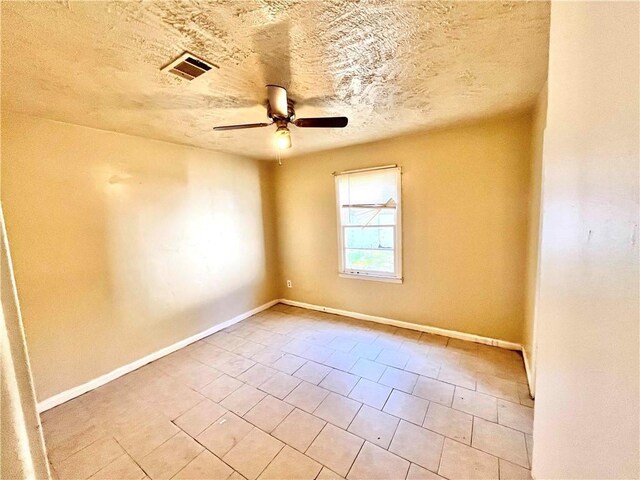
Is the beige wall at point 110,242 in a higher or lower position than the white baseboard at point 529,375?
higher

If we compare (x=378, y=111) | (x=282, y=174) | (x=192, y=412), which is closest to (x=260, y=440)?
(x=192, y=412)

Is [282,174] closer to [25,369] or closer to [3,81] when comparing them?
[3,81]

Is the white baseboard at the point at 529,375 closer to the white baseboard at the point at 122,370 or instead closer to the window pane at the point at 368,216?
the window pane at the point at 368,216

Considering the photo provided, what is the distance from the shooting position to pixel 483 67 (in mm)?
1592

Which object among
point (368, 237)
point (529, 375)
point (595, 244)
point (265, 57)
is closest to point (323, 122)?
point (265, 57)

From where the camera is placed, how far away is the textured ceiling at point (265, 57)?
112 centimetres

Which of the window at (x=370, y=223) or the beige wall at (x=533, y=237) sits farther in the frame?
the window at (x=370, y=223)

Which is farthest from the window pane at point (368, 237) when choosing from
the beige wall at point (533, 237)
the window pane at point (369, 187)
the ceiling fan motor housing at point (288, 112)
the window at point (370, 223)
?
the ceiling fan motor housing at point (288, 112)

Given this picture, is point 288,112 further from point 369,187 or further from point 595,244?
point 595,244

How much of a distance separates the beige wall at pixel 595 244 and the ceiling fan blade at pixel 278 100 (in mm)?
1370

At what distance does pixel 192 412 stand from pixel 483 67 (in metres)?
3.18

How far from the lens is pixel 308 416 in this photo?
6.31 ft

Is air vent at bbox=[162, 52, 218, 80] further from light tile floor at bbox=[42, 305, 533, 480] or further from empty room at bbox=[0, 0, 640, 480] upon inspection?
light tile floor at bbox=[42, 305, 533, 480]

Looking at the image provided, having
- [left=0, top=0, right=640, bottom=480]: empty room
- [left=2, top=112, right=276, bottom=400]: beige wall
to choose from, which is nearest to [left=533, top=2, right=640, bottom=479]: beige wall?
[left=0, top=0, right=640, bottom=480]: empty room
